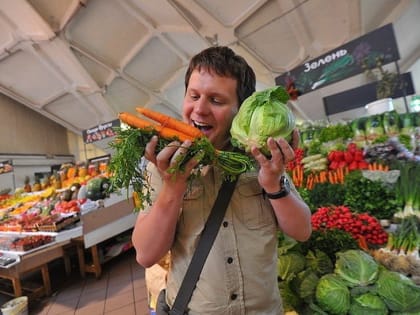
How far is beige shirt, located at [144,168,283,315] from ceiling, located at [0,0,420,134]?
5.99 meters

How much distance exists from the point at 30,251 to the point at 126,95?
767 centimetres

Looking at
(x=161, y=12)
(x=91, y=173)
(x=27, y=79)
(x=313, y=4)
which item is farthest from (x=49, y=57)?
(x=313, y=4)

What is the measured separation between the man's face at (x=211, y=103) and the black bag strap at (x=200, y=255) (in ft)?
0.87

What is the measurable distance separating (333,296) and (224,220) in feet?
3.31

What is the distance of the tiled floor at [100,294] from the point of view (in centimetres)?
314

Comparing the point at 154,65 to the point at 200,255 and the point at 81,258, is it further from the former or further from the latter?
the point at 200,255

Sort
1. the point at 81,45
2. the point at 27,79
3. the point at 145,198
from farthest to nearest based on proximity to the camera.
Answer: the point at 27,79
the point at 81,45
the point at 145,198

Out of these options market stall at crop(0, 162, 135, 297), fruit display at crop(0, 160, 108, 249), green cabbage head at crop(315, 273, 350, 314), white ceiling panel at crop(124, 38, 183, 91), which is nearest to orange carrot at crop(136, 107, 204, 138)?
green cabbage head at crop(315, 273, 350, 314)

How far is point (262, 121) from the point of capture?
84 centimetres

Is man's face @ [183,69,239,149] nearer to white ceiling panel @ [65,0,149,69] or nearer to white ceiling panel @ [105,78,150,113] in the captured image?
white ceiling panel @ [65,0,149,69]

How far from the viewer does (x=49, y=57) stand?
812 cm

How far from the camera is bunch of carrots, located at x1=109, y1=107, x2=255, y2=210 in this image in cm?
82

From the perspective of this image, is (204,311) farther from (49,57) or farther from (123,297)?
(49,57)

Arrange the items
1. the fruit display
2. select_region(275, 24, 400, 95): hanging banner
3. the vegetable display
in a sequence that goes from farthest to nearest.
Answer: the fruit display, select_region(275, 24, 400, 95): hanging banner, the vegetable display
